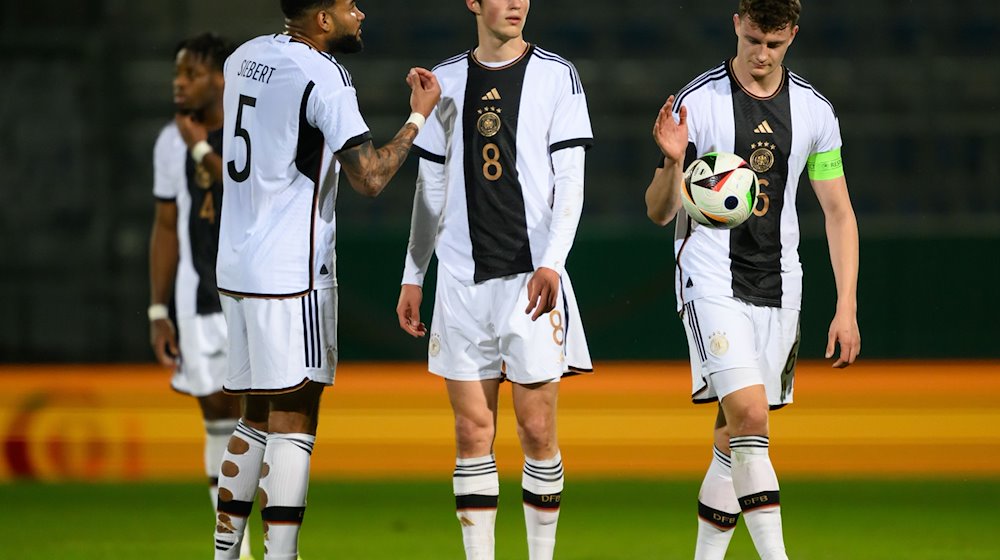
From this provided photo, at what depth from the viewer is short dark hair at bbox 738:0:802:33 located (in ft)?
13.5

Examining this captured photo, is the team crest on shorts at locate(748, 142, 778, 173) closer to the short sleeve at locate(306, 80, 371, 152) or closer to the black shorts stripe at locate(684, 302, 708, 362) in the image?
the black shorts stripe at locate(684, 302, 708, 362)

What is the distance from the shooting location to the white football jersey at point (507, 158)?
4.21 metres

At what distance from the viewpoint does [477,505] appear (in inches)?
162

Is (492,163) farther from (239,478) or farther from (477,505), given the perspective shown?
(239,478)

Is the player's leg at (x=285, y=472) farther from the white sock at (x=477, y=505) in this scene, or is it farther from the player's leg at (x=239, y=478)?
the white sock at (x=477, y=505)

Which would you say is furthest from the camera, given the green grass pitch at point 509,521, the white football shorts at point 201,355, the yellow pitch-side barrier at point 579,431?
the yellow pitch-side barrier at point 579,431

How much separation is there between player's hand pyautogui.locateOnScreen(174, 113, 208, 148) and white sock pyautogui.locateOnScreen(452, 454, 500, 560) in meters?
1.88

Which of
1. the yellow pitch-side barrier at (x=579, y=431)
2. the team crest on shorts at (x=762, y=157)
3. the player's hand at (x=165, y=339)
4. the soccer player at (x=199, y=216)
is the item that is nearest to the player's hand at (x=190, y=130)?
the soccer player at (x=199, y=216)

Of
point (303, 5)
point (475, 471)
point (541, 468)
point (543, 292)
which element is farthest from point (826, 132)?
point (303, 5)

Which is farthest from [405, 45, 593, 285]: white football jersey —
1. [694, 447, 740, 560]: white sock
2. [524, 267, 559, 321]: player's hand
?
[694, 447, 740, 560]: white sock

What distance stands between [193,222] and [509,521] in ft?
6.26

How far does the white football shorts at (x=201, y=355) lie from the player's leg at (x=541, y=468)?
61.9 inches

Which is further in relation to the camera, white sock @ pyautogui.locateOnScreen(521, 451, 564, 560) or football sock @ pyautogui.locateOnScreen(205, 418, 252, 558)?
football sock @ pyautogui.locateOnScreen(205, 418, 252, 558)

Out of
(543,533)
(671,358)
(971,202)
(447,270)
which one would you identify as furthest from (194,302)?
(971,202)
